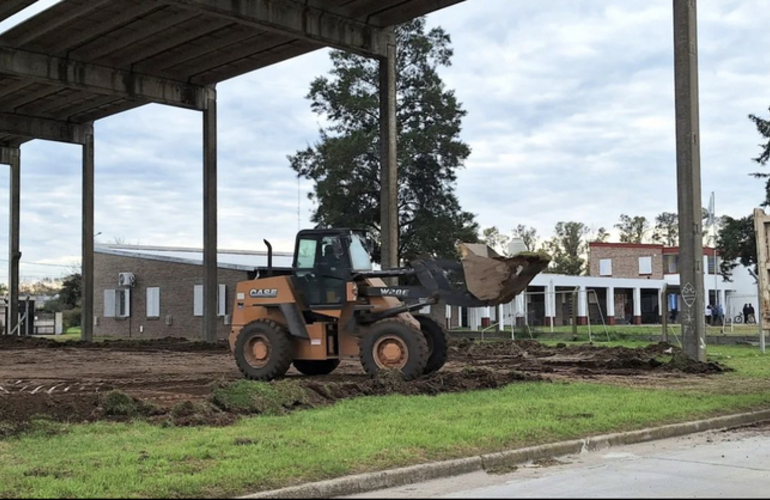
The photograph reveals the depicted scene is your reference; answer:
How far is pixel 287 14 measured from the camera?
2978cm

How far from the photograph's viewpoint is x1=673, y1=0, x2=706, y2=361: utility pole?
71.3 feet

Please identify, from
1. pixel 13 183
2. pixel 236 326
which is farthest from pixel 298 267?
pixel 13 183

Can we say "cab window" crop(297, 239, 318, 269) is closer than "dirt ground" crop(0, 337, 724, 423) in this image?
No

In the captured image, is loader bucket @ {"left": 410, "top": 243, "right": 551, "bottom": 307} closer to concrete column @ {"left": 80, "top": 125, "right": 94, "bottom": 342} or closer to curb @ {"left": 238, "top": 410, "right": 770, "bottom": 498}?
curb @ {"left": 238, "top": 410, "right": 770, "bottom": 498}

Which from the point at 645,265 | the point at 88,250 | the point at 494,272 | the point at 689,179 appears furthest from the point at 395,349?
the point at 645,265

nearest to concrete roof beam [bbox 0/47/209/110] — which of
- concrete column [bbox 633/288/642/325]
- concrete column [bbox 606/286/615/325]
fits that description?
concrete column [bbox 606/286/615/325]

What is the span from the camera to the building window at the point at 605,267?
241 feet

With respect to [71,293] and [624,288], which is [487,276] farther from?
[71,293]

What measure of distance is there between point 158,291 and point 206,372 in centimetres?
2944

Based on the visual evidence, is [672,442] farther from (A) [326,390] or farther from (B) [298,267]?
(B) [298,267]

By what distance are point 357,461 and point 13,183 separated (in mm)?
47721

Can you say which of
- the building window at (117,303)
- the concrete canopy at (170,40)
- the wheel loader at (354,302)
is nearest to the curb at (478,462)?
the wheel loader at (354,302)

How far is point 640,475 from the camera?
9.39 meters

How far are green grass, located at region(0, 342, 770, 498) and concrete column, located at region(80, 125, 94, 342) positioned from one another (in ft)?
106
